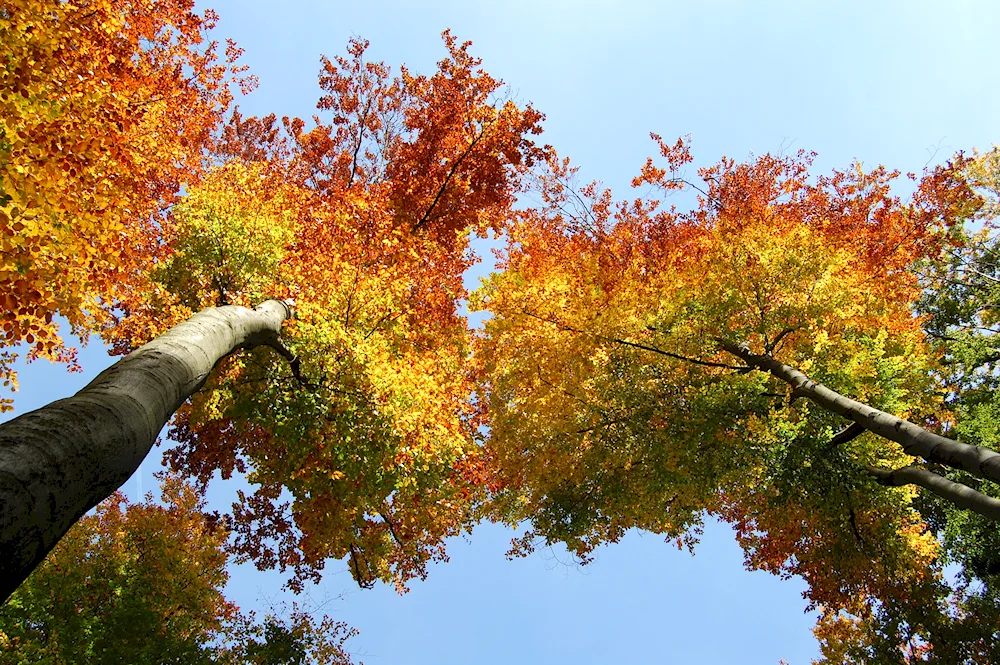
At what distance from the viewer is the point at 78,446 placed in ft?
9.20

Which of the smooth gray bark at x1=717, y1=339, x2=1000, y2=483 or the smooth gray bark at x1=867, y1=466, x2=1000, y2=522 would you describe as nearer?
the smooth gray bark at x1=717, y1=339, x2=1000, y2=483

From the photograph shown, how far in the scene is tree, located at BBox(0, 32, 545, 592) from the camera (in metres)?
3.23

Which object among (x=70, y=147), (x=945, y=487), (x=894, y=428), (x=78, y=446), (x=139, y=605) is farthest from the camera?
(x=139, y=605)

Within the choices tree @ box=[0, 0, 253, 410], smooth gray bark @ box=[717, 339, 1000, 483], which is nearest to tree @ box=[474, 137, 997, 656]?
smooth gray bark @ box=[717, 339, 1000, 483]

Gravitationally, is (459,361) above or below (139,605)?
above

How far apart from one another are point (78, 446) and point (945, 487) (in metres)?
9.82

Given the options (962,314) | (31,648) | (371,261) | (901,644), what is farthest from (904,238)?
(31,648)

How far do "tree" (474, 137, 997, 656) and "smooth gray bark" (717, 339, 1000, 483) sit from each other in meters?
0.03

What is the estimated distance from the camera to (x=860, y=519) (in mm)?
9516

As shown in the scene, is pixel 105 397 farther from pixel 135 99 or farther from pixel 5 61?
pixel 135 99

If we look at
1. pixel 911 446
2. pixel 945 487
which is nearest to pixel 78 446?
pixel 911 446

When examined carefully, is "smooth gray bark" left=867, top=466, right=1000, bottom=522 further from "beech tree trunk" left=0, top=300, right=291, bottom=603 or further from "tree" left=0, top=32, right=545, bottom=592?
A: "beech tree trunk" left=0, top=300, right=291, bottom=603

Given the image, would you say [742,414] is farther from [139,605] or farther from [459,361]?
[139,605]

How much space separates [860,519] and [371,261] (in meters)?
10.9
